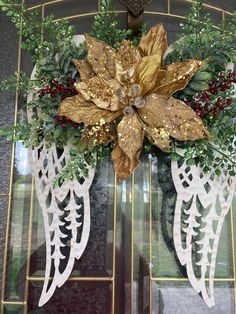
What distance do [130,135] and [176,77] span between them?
0.20 meters

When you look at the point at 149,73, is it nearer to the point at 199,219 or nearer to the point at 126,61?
the point at 126,61

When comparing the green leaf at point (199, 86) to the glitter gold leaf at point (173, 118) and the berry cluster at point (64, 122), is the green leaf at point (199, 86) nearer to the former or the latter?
the glitter gold leaf at point (173, 118)

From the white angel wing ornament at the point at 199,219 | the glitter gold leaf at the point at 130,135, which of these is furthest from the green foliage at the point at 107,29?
the white angel wing ornament at the point at 199,219

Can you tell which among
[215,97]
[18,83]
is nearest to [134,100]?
[215,97]

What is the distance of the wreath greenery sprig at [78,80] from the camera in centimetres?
123

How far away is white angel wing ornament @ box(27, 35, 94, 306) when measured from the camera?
4.18ft

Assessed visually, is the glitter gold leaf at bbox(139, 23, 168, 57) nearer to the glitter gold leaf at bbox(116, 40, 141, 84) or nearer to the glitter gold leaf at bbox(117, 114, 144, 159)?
the glitter gold leaf at bbox(116, 40, 141, 84)

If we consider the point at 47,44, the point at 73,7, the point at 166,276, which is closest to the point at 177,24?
the point at 73,7

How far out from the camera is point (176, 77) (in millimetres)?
1188

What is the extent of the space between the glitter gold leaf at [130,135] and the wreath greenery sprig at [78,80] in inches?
4.0

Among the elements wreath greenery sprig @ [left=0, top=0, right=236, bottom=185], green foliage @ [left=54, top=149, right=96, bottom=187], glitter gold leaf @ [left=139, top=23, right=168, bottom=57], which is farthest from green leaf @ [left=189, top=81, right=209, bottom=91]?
green foliage @ [left=54, top=149, right=96, bottom=187]

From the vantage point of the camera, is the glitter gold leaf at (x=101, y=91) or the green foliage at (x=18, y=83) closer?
the glitter gold leaf at (x=101, y=91)

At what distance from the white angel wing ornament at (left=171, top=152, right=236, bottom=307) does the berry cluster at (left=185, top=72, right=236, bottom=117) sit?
0.17 m

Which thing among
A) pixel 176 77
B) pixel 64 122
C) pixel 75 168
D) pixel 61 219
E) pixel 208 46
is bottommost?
pixel 61 219
